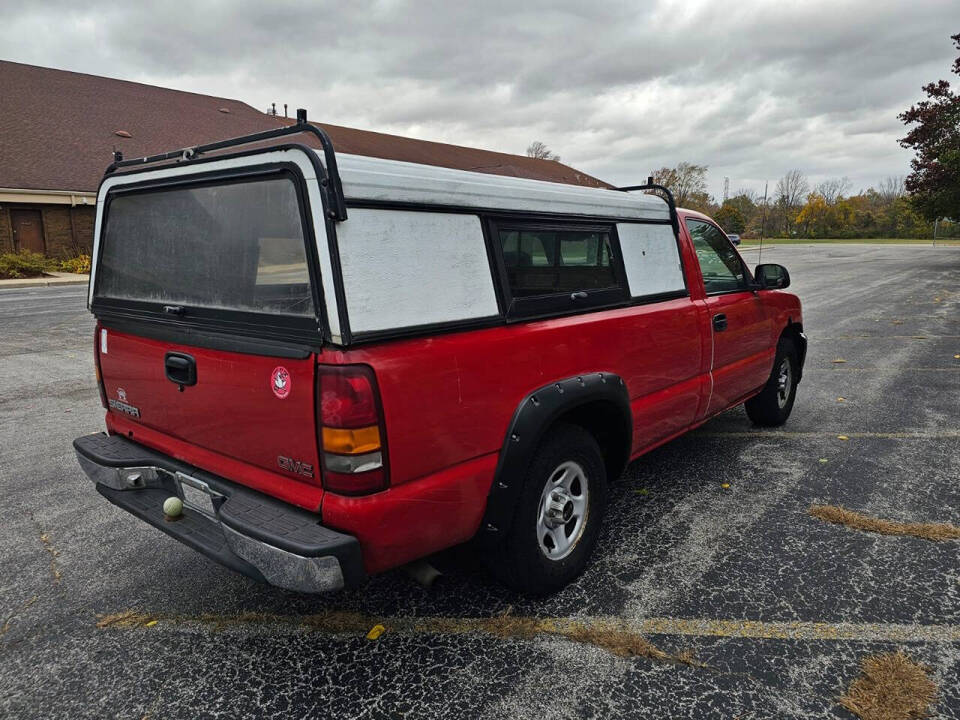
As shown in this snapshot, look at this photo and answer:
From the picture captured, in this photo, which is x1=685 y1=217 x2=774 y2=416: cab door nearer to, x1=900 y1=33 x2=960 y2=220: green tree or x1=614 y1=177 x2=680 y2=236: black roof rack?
x1=614 y1=177 x2=680 y2=236: black roof rack

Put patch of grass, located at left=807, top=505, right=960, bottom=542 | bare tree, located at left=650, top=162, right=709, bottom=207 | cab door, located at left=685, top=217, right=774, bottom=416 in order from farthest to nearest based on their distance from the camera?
bare tree, located at left=650, top=162, right=709, bottom=207
cab door, located at left=685, top=217, right=774, bottom=416
patch of grass, located at left=807, top=505, right=960, bottom=542

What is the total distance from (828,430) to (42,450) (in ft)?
20.6

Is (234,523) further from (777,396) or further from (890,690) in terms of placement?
(777,396)

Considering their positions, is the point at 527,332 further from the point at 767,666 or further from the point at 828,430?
the point at 828,430

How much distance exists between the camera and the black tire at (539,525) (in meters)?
2.82

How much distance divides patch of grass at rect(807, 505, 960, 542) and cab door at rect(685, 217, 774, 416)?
0.92 metres

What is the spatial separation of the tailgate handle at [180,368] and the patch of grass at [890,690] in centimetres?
276

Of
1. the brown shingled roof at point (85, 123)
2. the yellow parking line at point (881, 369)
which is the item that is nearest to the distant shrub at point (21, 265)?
the brown shingled roof at point (85, 123)

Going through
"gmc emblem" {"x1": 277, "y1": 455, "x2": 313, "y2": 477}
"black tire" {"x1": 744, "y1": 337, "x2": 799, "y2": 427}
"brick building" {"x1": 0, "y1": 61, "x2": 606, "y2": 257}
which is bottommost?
"black tire" {"x1": 744, "y1": 337, "x2": 799, "y2": 427}

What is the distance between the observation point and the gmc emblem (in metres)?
2.36

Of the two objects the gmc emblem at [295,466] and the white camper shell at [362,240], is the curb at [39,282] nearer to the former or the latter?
the white camper shell at [362,240]

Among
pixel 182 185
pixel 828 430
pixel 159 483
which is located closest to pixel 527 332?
pixel 182 185

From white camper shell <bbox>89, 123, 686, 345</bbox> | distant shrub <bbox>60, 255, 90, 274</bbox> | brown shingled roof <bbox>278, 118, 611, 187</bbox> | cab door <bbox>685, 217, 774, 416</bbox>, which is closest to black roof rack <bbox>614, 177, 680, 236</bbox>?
cab door <bbox>685, 217, 774, 416</bbox>

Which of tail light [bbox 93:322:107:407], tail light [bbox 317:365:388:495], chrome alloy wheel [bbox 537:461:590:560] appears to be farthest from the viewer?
tail light [bbox 93:322:107:407]
